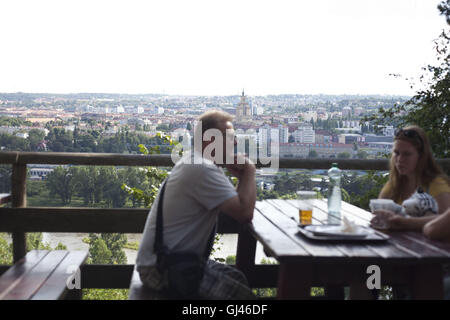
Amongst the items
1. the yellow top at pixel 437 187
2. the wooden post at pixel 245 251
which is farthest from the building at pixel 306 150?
the yellow top at pixel 437 187

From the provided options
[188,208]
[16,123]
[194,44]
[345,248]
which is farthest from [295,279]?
[194,44]

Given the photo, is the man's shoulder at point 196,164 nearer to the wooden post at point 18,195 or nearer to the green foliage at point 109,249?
the wooden post at point 18,195

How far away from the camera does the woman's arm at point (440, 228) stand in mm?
1985

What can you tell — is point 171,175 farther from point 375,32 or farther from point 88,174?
point 375,32

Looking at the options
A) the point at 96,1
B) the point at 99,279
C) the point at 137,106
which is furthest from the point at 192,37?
the point at 99,279

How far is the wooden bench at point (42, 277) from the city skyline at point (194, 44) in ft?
60.0

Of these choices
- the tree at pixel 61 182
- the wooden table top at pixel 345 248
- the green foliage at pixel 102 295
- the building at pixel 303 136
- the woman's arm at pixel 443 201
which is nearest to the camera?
the wooden table top at pixel 345 248

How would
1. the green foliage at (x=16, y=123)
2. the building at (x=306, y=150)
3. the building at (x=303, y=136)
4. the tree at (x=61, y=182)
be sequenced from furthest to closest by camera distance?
the green foliage at (x=16, y=123) → the tree at (x=61, y=182) → the building at (x=303, y=136) → the building at (x=306, y=150)

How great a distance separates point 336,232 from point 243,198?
0.43 metres

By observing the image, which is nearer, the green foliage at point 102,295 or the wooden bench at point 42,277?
the wooden bench at point 42,277

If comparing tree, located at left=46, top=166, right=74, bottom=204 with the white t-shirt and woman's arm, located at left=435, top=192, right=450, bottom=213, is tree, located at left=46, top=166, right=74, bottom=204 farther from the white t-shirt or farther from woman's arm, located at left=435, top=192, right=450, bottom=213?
woman's arm, located at left=435, top=192, right=450, bottom=213

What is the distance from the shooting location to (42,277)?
2.39m

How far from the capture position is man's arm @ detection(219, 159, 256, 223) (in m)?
2.14

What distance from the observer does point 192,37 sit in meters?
35.9
